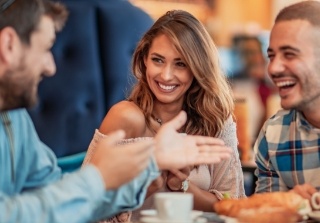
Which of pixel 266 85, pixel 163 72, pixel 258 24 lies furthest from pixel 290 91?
pixel 258 24

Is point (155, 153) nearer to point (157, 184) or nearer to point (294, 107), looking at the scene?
point (157, 184)

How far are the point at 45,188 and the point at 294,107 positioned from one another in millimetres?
842

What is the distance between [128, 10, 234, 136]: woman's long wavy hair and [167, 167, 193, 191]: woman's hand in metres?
0.28

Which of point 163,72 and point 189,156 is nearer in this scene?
point 189,156

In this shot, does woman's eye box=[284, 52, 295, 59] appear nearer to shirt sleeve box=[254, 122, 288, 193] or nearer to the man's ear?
shirt sleeve box=[254, 122, 288, 193]

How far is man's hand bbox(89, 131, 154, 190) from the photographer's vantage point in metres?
1.40

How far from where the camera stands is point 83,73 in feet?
10.3

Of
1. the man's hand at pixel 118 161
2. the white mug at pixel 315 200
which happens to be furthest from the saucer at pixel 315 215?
the man's hand at pixel 118 161

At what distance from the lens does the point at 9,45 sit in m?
1.42

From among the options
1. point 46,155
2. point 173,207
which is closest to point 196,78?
point 46,155

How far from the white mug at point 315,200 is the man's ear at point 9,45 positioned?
2.56 ft

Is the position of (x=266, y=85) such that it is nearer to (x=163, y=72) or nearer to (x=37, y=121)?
(x=37, y=121)

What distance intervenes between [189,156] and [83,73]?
1.62m

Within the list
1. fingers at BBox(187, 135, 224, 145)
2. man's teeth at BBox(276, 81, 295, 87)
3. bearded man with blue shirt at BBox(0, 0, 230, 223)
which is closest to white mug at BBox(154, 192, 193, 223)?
bearded man with blue shirt at BBox(0, 0, 230, 223)
